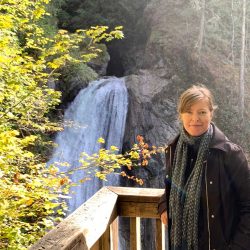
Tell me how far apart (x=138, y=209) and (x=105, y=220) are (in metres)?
0.33

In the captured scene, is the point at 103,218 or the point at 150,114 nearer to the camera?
the point at 103,218

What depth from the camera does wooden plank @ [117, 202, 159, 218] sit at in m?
2.16

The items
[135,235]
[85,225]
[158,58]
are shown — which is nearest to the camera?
[85,225]

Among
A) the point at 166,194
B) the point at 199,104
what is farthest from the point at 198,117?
the point at 166,194

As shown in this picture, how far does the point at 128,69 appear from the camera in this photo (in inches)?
822

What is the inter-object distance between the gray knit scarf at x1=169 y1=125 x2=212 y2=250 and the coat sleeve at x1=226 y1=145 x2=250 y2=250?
14cm

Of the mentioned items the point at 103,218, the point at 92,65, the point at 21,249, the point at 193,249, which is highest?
the point at 92,65

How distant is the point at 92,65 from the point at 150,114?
4.15m

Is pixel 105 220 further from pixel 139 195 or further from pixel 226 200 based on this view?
pixel 226 200

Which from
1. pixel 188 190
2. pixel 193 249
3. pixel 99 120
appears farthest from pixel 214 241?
pixel 99 120

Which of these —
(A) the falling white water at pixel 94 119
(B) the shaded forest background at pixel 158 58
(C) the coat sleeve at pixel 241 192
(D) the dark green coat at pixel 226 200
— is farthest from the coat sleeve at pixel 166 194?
(A) the falling white water at pixel 94 119

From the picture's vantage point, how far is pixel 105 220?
6.25 ft

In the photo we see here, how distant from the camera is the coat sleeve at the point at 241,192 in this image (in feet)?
5.46

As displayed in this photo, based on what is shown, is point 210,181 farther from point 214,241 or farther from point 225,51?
point 225,51
